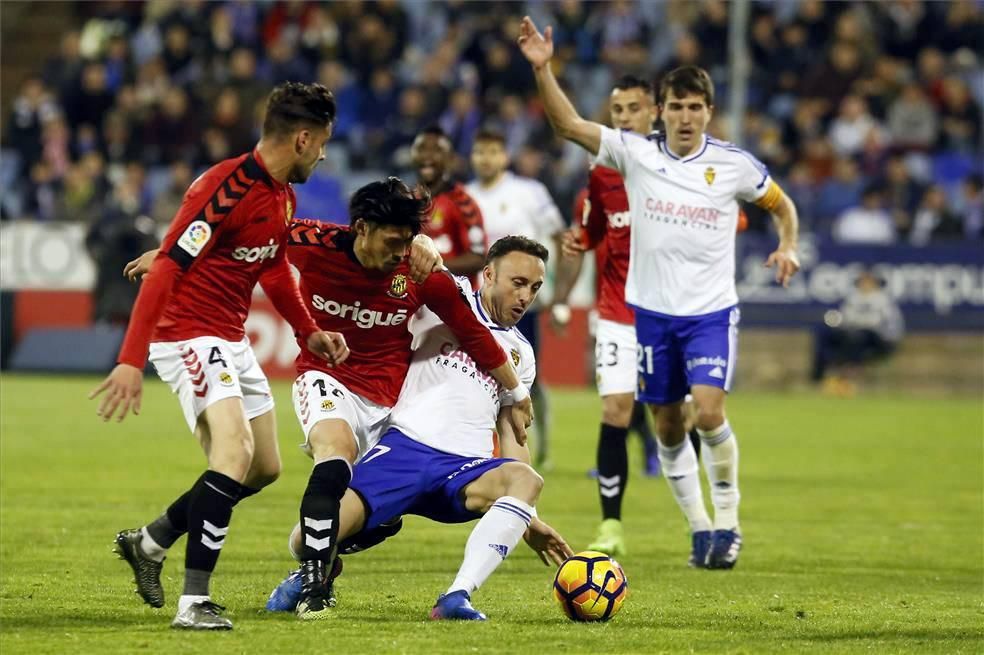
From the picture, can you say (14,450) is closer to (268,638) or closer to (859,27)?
(268,638)

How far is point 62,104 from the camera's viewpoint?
26.4 metres

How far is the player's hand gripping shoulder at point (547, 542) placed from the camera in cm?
702

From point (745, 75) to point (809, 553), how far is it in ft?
52.5

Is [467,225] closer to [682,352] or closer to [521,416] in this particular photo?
[682,352]

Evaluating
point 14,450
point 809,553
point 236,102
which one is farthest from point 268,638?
point 236,102

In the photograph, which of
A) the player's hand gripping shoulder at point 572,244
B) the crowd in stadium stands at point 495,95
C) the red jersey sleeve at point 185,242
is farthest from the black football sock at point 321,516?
the crowd in stadium stands at point 495,95

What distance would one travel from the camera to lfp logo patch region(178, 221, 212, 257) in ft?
20.6

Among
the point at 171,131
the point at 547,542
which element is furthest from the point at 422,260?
the point at 171,131

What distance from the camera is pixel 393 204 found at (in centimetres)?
675

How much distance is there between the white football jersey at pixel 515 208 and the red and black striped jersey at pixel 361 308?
5619 millimetres

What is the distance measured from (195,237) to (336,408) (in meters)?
1.11

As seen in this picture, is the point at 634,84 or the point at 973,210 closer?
the point at 634,84

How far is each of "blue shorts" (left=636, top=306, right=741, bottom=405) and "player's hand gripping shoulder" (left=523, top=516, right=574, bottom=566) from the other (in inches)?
76.1

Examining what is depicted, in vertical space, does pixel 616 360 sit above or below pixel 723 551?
above
